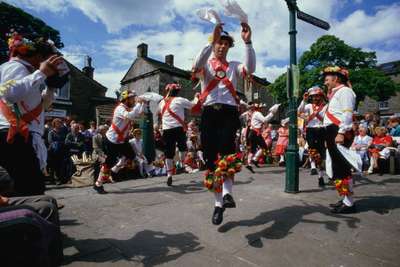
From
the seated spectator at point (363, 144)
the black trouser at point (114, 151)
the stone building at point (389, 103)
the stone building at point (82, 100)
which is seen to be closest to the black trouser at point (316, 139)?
the seated spectator at point (363, 144)

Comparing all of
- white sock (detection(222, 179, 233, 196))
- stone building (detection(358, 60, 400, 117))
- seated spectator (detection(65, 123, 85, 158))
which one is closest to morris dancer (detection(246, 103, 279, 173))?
white sock (detection(222, 179, 233, 196))

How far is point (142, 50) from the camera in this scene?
30344 millimetres

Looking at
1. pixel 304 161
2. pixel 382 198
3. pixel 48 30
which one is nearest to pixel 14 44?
pixel 382 198

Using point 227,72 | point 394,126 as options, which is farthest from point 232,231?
point 394,126

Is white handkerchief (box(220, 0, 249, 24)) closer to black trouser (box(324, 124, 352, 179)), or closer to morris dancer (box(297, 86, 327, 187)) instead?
black trouser (box(324, 124, 352, 179))

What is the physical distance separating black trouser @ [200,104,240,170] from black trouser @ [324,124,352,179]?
5.43ft

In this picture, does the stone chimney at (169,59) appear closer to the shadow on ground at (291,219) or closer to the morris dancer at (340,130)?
the morris dancer at (340,130)

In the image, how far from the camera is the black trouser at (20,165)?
7.52 ft

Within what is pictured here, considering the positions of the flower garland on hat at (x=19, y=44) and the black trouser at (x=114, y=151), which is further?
the black trouser at (x=114, y=151)

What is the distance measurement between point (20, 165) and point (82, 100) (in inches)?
1028

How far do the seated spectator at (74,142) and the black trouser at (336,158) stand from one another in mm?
6744

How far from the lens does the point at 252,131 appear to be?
26.3ft

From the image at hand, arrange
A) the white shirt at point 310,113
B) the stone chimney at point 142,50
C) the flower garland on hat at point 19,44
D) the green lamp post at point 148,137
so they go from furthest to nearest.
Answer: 1. the stone chimney at point 142,50
2. the green lamp post at point 148,137
3. the white shirt at point 310,113
4. the flower garland on hat at point 19,44

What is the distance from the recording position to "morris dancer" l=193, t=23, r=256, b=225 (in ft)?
9.78
